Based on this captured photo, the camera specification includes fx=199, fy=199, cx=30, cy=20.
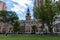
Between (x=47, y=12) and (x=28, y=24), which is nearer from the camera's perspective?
(x=47, y=12)

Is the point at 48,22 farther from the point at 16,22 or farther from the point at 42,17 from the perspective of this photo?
the point at 16,22

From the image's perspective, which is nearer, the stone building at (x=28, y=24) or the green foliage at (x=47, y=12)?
the green foliage at (x=47, y=12)

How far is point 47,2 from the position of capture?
5297 cm

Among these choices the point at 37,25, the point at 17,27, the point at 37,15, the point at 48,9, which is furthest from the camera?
the point at 37,25

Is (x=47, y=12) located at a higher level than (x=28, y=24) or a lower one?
lower

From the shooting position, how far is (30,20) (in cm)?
10425

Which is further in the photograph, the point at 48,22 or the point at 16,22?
the point at 16,22

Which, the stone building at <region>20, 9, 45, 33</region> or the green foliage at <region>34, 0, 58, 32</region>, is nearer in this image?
the green foliage at <region>34, 0, 58, 32</region>

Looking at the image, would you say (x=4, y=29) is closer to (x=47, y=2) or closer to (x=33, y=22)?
(x=33, y=22)

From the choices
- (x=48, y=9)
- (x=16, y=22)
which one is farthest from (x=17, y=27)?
(x=48, y=9)

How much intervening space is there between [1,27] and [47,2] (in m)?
55.6

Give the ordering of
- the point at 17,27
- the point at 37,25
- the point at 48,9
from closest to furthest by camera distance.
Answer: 1. the point at 48,9
2. the point at 17,27
3. the point at 37,25

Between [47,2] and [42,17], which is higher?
[47,2]

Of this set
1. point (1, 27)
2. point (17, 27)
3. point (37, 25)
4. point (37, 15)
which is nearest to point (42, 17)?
point (37, 15)
